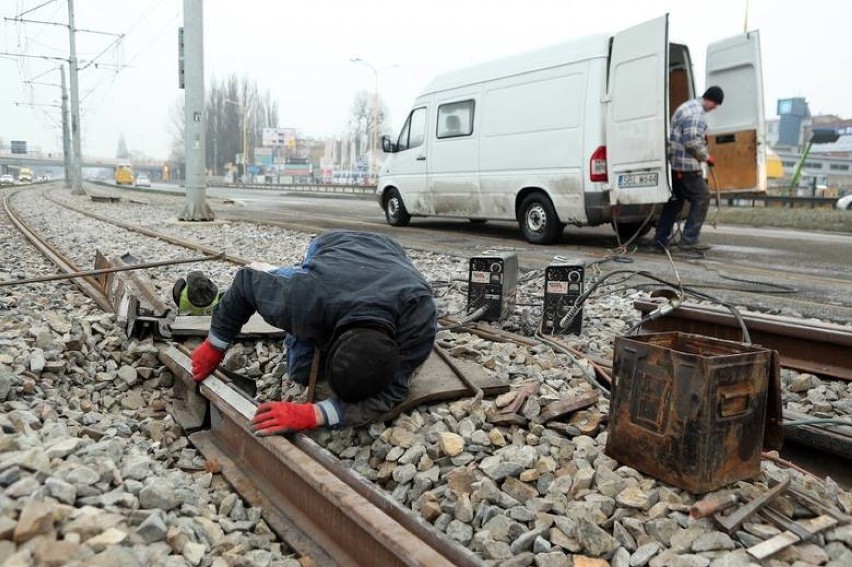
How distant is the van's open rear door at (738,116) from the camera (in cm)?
948

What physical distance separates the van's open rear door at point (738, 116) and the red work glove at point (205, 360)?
8.85 meters

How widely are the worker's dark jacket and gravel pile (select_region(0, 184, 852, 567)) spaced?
26 centimetres

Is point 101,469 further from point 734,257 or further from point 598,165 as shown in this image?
point 734,257

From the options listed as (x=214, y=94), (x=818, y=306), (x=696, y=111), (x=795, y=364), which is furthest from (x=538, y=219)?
(x=214, y=94)

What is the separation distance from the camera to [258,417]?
2.97 m

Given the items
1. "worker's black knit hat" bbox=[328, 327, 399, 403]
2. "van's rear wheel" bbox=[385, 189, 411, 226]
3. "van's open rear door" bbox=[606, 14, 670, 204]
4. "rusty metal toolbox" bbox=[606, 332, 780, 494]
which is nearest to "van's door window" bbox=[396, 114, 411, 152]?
"van's rear wheel" bbox=[385, 189, 411, 226]

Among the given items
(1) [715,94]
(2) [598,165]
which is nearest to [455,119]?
(2) [598,165]

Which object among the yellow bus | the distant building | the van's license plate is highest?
the distant building

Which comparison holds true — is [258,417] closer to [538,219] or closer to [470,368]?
[470,368]

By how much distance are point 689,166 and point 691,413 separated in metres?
7.01

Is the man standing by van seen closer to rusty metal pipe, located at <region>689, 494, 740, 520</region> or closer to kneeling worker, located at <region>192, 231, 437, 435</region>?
kneeling worker, located at <region>192, 231, 437, 435</region>

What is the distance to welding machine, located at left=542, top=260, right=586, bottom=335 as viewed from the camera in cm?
490

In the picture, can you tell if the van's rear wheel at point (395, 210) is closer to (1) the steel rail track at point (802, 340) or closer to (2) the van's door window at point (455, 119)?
(2) the van's door window at point (455, 119)

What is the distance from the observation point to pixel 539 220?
10.1 m
